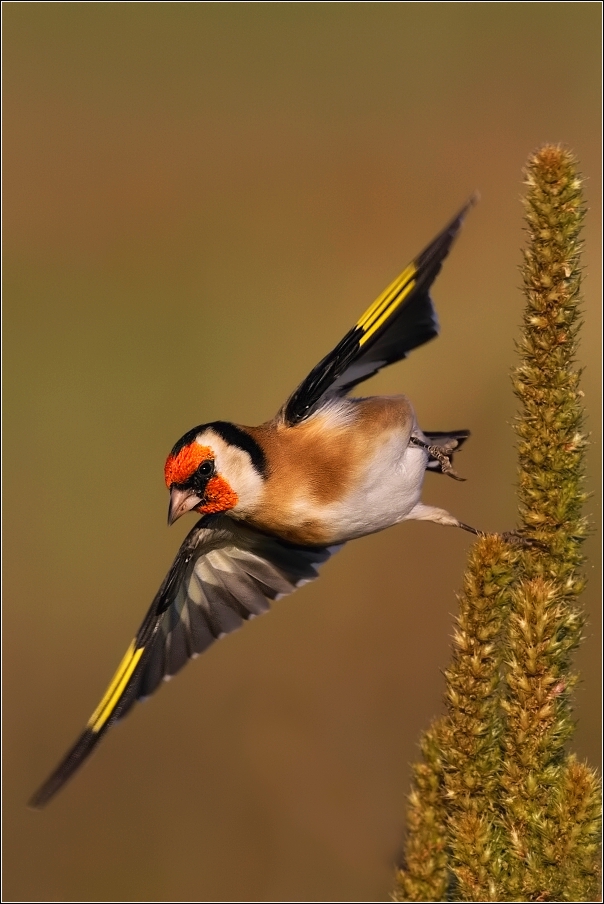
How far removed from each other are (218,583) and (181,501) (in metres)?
0.75

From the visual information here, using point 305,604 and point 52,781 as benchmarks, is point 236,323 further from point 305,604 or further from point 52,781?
point 52,781

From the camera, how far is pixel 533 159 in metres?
2.33

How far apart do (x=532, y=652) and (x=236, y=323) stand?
5038mm

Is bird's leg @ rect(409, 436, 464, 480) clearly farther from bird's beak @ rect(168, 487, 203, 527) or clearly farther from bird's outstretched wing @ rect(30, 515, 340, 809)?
bird's beak @ rect(168, 487, 203, 527)

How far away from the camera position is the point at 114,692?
3.52 m

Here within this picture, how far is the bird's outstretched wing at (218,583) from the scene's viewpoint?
379cm

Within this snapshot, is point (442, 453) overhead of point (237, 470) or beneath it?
beneath

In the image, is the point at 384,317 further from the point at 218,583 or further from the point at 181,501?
the point at 218,583

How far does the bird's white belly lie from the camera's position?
350 centimetres

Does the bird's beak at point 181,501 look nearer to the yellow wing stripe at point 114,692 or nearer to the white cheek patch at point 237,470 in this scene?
the white cheek patch at point 237,470

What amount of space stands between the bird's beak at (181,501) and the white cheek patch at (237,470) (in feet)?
0.37

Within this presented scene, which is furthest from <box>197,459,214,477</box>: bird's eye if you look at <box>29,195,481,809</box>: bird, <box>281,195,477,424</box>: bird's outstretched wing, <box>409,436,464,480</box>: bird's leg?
<box>409,436,464,480</box>: bird's leg

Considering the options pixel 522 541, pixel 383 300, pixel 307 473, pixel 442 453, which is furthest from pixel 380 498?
pixel 522 541

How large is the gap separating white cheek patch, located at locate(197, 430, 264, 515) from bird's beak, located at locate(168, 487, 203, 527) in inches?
4.5
